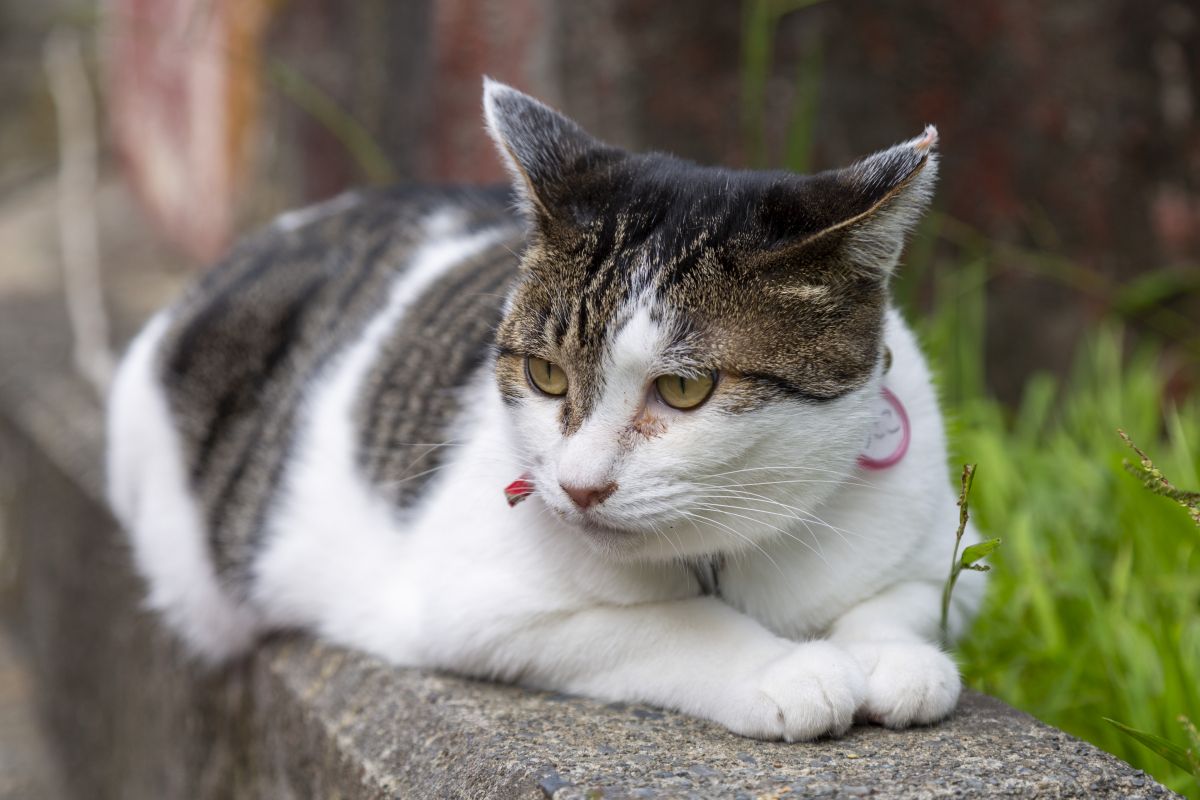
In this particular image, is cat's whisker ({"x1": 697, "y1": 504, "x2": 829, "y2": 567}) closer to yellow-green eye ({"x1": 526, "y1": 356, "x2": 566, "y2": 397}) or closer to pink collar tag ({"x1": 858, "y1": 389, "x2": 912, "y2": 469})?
pink collar tag ({"x1": 858, "y1": 389, "x2": 912, "y2": 469})

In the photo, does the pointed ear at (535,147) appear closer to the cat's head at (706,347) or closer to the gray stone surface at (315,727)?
the cat's head at (706,347)

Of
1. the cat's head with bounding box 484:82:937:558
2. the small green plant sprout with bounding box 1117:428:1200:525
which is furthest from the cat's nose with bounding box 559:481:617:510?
the small green plant sprout with bounding box 1117:428:1200:525

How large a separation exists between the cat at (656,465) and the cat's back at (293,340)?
0.06 ft

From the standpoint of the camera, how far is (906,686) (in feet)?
4.79

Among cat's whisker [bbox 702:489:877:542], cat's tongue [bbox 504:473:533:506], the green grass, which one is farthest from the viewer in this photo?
the green grass

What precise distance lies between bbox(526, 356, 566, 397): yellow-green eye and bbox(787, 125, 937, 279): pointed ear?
32cm

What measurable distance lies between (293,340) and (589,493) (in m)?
1.14

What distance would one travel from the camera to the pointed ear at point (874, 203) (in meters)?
1.36

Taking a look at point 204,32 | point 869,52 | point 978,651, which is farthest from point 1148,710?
point 204,32

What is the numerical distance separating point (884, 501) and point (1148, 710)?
0.63m

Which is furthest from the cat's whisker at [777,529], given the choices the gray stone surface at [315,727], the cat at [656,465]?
the gray stone surface at [315,727]

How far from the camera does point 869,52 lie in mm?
3293

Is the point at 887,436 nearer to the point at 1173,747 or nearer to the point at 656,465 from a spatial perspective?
the point at 656,465

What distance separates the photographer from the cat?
141 cm
